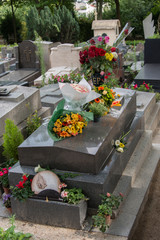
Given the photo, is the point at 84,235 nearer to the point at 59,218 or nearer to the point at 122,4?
the point at 59,218

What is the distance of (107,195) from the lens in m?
4.41

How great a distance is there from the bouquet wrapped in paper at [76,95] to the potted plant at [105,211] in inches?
54.0

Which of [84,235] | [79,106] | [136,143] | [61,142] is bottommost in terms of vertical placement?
[84,235]

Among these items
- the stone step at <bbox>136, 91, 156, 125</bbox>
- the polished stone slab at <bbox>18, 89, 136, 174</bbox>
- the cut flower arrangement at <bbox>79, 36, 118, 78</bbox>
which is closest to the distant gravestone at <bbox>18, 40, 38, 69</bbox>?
the stone step at <bbox>136, 91, 156, 125</bbox>

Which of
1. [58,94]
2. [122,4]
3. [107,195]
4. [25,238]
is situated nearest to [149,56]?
[58,94]

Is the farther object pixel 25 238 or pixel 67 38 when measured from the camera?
pixel 67 38

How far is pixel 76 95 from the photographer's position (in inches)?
190

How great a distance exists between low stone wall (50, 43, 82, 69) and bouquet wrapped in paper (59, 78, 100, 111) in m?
8.30

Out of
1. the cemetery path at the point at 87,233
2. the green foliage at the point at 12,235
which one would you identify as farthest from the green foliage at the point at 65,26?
the green foliage at the point at 12,235

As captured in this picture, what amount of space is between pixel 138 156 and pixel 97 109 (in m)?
1.25

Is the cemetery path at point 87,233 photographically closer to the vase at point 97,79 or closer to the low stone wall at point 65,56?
the vase at point 97,79

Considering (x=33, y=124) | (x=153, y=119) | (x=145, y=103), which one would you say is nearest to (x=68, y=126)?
(x=33, y=124)

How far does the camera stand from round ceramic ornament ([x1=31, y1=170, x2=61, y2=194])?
4.45 m

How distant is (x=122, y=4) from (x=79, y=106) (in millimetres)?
24129
